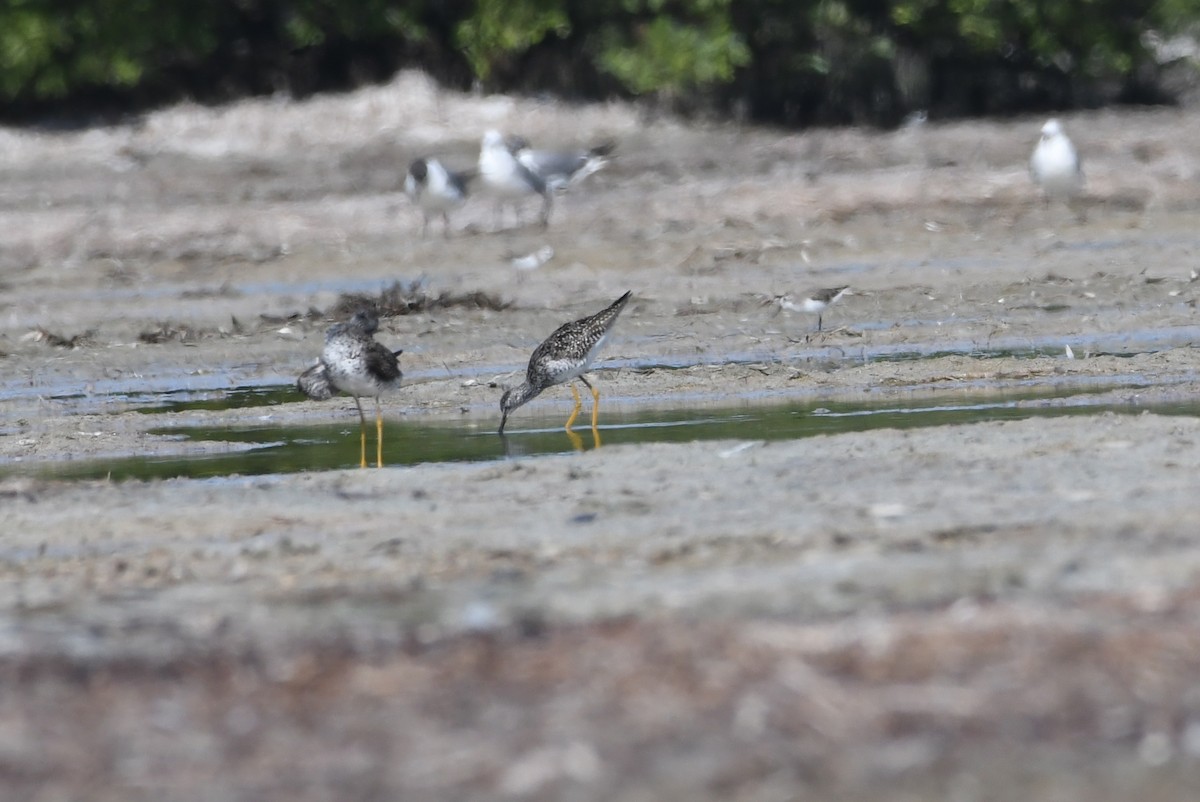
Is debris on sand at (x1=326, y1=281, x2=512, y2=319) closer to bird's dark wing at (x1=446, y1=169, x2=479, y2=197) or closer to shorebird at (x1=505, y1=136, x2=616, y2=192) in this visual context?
bird's dark wing at (x1=446, y1=169, x2=479, y2=197)

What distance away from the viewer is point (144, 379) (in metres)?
16.2

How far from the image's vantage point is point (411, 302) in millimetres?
18859

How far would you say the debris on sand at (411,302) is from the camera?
1866cm

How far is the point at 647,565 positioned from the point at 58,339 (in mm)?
12095

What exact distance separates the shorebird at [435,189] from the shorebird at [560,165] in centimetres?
103

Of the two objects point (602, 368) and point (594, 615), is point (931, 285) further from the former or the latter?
point (594, 615)

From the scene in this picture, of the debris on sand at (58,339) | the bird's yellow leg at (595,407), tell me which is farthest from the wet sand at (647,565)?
the bird's yellow leg at (595,407)

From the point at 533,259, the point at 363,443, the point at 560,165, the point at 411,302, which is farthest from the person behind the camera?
the point at 560,165

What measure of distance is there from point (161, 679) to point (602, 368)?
9.73 metres

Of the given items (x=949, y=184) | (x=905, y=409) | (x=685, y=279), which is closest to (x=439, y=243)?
(x=685, y=279)

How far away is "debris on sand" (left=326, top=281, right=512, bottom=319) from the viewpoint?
18656 mm

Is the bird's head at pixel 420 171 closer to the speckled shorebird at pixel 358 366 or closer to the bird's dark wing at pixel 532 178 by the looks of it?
the bird's dark wing at pixel 532 178

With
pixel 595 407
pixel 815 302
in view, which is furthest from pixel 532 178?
pixel 595 407

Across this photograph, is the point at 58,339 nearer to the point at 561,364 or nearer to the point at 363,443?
the point at 561,364
